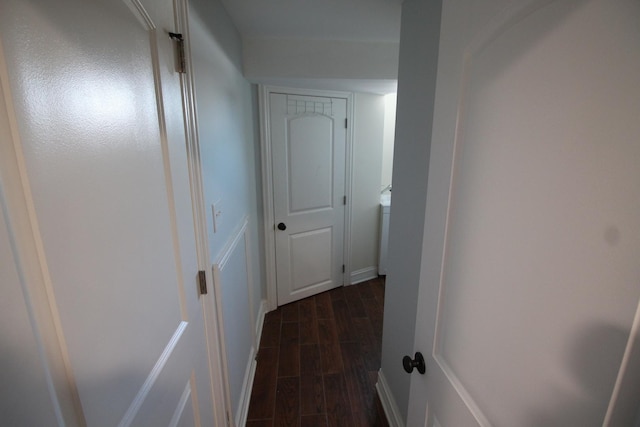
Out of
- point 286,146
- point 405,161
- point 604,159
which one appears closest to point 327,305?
point 286,146

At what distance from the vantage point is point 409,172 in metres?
1.32

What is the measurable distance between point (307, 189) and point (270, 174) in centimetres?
39

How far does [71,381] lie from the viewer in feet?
1.47

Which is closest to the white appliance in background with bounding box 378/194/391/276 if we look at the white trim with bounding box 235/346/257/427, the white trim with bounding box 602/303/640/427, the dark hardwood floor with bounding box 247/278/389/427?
the dark hardwood floor with bounding box 247/278/389/427

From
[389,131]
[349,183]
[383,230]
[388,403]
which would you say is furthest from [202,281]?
[389,131]

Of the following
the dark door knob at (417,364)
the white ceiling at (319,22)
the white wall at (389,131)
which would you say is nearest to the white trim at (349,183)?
→ the white ceiling at (319,22)

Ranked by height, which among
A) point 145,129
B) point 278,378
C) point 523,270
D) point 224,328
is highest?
point 145,129

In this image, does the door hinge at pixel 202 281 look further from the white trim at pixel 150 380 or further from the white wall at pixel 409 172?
the white wall at pixel 409 172

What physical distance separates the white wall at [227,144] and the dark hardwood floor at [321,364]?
258mm

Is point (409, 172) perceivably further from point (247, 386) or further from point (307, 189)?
point (247, 386)

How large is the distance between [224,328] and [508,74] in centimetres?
135

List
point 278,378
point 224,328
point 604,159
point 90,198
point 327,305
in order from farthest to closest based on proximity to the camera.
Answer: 1. point 327,305
2. point 278,378
3. point 224,328
4. point 90,198
5. point 604,159

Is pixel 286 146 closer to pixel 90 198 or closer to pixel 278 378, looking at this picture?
pixel 278 378

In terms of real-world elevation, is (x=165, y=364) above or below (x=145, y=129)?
below
